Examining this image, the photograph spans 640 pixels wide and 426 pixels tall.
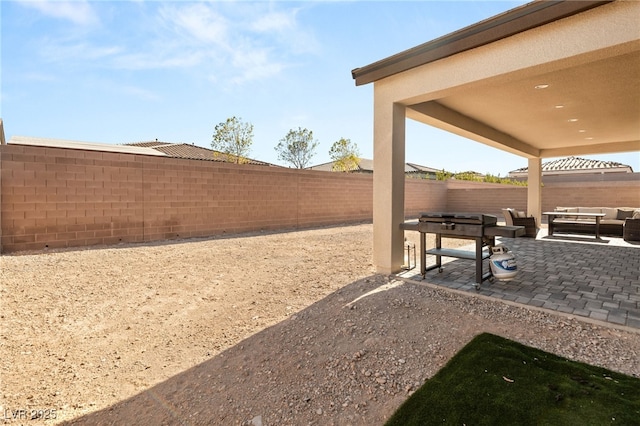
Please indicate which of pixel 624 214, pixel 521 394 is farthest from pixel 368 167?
pixel 521 394

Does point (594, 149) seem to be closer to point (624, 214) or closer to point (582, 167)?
point (624, 214)

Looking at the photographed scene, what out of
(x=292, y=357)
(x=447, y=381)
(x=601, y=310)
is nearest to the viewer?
(x=447, y=381)

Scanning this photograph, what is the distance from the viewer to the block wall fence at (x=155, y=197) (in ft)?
21.0

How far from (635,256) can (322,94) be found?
8.86m

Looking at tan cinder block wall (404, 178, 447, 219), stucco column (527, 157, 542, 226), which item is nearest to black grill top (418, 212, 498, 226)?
stucco column (527, 157, 542, 226)

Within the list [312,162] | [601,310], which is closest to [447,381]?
[601,310]

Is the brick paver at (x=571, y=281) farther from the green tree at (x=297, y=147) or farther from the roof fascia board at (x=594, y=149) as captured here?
the green tree at (x=297, y=147)

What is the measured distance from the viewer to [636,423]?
187 cm

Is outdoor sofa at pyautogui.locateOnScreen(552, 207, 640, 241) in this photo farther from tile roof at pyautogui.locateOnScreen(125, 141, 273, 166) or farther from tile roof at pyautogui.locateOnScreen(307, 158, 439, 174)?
tile roof at pyautogui.locateOnScreen(307, 158, 439, 174)

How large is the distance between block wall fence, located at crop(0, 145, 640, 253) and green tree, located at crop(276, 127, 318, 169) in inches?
695

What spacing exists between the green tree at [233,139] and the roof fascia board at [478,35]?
1802cm

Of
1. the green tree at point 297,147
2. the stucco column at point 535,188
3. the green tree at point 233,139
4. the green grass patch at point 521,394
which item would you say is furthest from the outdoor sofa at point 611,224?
the green tree at point 297,147

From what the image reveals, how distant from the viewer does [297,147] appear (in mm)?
31047

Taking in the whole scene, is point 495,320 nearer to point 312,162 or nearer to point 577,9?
point 577,9
